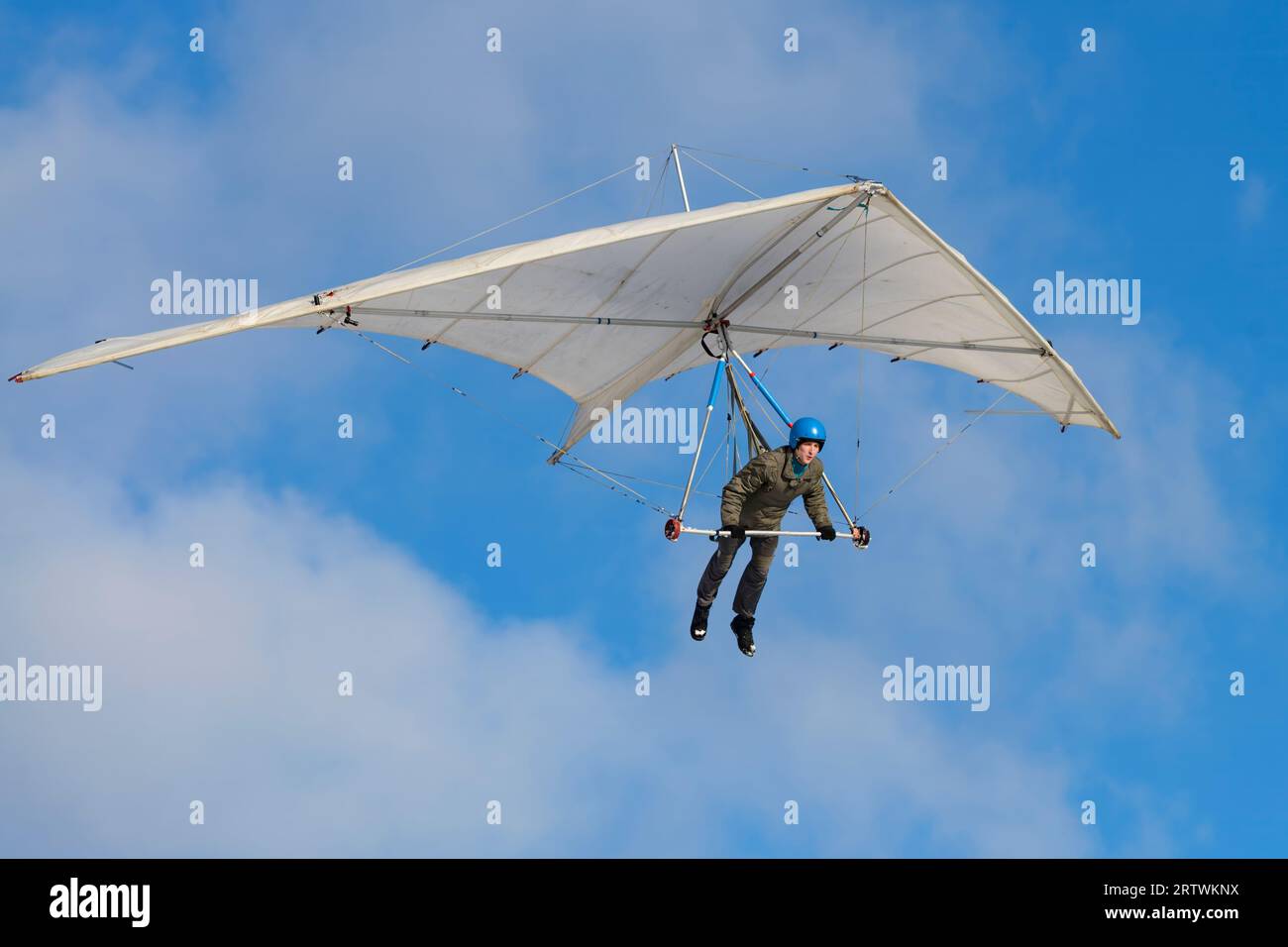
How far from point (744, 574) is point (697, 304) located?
4.08 meters

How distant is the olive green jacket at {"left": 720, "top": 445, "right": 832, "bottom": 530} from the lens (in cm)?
2228

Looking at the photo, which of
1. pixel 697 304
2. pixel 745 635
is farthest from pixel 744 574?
pixel 697 304

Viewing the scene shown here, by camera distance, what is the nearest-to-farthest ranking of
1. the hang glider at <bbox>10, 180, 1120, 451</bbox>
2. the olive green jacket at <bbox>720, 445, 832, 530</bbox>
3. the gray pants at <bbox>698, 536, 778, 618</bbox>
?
1. the hang glider at <bbox>10, 180, 1120, 451</bbox>
2. the olive green jacket at <bbox>720, 445, 832, 530</bbox>
3. the gray pants at <bbox>698, 536, 778, 618</bbox>

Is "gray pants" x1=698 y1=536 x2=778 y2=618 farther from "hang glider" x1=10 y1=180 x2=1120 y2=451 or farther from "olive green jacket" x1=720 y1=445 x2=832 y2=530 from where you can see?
"hang glider" x1=10 y1=180 x2=1120 y2=451

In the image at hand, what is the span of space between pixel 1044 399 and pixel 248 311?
1394cm

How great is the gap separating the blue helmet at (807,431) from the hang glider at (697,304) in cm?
263

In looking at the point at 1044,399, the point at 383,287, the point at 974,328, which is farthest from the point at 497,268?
the point at 1044,399

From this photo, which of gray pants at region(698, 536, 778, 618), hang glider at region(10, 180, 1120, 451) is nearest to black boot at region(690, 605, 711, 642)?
gray pants at region(698, 536, 778, 618)

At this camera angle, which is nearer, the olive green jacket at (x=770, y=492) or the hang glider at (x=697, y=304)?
the hang glider at (x=697, y=304)

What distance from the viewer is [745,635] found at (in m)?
24.0

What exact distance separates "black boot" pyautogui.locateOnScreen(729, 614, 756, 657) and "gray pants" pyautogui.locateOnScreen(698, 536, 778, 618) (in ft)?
0.29

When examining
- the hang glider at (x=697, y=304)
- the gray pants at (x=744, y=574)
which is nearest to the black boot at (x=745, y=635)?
the gray pants at (x=744, y=574)

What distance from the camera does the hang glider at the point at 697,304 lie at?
2072 cm

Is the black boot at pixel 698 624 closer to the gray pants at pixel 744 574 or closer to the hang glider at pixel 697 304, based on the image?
the gray pants at pixel 744 574
